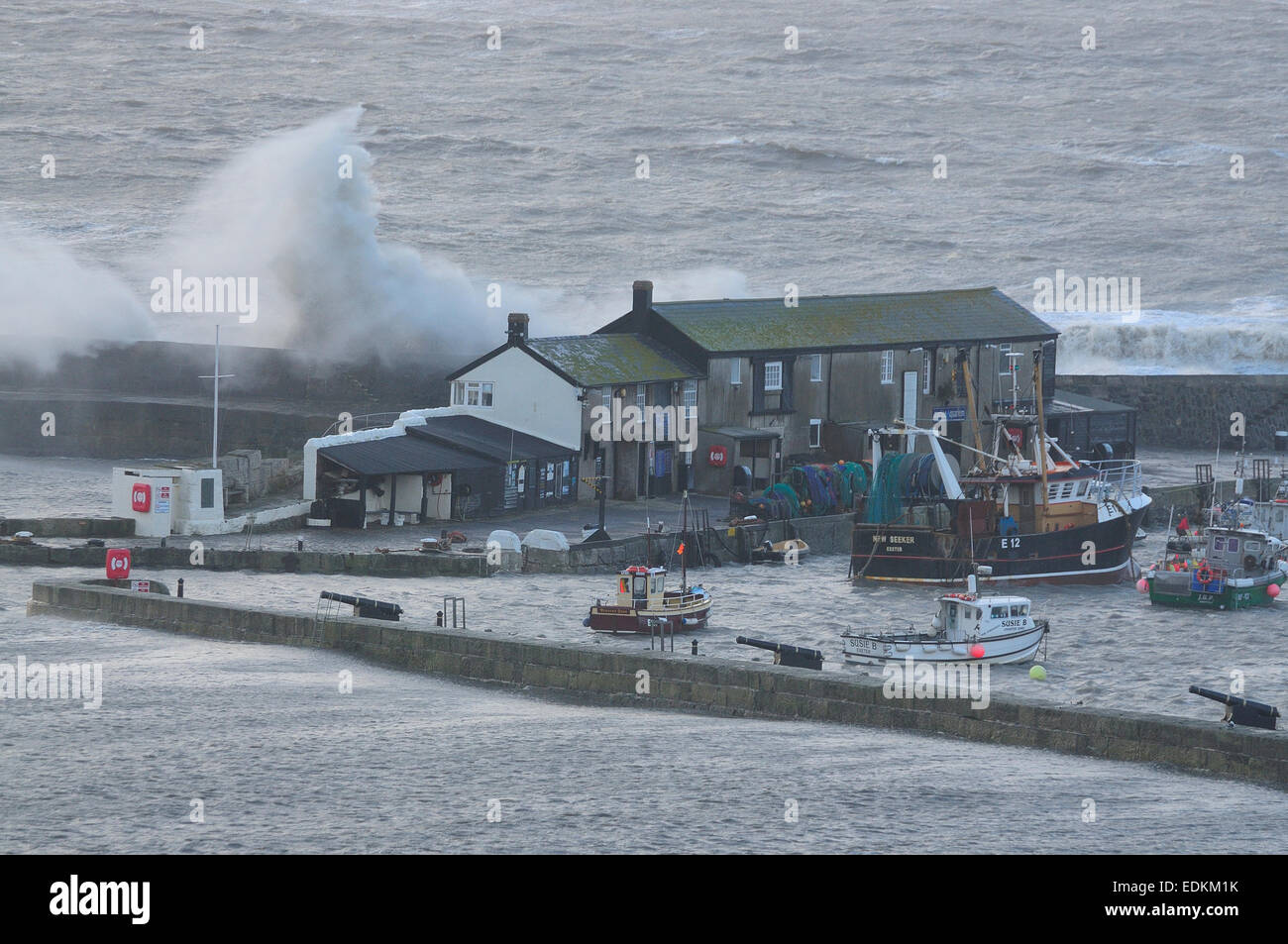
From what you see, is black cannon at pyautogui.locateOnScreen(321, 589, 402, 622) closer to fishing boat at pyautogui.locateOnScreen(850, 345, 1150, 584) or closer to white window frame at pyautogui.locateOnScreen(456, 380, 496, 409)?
fishing boat at pyautogui.locateOnScreen(850, 345, 1150, 584)

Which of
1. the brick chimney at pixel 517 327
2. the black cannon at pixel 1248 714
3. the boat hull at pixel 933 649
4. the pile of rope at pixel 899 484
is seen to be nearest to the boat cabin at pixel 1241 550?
the pile of rope at pixel 899 484

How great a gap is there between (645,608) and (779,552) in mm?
8638

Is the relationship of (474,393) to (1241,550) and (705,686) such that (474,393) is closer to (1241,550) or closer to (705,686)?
(1241,550)

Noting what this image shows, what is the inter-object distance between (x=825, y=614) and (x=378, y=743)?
1367 centimetres

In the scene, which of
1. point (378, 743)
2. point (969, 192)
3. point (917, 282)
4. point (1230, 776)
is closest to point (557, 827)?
point (378, 743)

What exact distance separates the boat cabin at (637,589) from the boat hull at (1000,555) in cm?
727

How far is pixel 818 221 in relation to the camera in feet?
275

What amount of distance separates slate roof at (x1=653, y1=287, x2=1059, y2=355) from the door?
785 millimetres

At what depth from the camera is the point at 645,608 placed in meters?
28.6

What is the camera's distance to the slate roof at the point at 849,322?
43156 mm

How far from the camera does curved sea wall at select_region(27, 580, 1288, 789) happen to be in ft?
59.4

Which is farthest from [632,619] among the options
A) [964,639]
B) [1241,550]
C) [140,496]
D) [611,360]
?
[611,360]

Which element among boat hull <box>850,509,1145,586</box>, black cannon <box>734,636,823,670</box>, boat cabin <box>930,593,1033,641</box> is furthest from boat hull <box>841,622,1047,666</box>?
boat hull <box>850,509,1145,586</box>

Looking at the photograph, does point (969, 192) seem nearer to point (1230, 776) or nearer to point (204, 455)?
point (204, 455)
